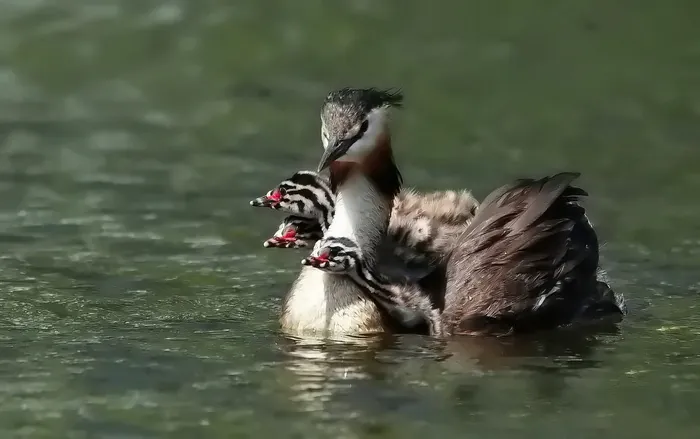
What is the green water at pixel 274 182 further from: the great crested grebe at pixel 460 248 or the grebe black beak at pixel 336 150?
the grebe black beak at pixel 336 150

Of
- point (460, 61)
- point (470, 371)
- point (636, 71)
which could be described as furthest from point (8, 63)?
point (470, 371)

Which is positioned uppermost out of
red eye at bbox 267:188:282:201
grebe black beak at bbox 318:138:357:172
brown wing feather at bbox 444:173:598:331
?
grebe black beak at bbox 318:138:357:172

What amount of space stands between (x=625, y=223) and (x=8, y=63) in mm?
5555

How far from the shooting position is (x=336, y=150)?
8.14m

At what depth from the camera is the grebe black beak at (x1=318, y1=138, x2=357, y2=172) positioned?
8.08 m

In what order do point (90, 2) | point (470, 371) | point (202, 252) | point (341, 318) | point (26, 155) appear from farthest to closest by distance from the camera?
1. point (90, 2)
2. point (26, 155)
3. point (202, 252)
4. point (341, 318)
5. point (470, 371)

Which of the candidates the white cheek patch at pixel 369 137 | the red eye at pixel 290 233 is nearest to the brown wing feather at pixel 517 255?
the white cheek patch at pixel 369 137

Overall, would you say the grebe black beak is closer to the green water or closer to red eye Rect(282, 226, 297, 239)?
red eye Rect(282, 226, 297, 239)

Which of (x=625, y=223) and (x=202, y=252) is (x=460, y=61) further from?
(x=202, y=252)

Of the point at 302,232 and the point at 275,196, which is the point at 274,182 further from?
the point at 275,196

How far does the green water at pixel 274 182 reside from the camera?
6.95 m

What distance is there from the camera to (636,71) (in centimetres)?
1316

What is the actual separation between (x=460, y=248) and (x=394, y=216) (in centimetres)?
56

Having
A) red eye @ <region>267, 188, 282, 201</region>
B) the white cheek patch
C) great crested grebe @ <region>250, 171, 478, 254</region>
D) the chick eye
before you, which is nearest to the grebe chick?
great crested grebe @ <region>250, 171, 478, 254</region>
